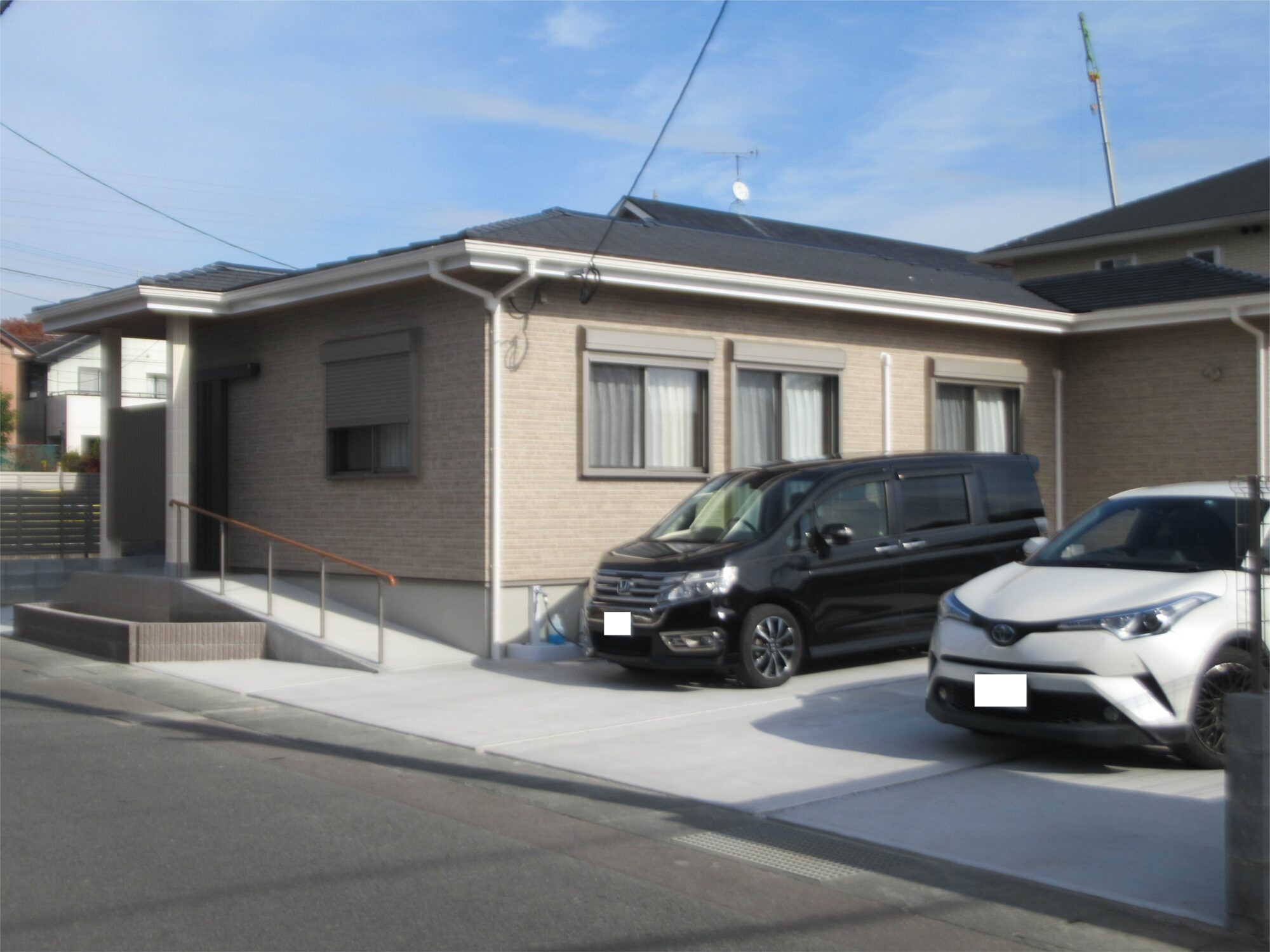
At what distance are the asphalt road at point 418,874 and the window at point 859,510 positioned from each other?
161 inches

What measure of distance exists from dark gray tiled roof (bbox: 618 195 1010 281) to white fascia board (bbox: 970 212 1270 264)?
0.71 meters

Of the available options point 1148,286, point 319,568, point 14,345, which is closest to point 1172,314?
point 1148,286

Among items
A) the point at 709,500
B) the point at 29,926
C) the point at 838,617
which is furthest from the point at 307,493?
the point at 29,926

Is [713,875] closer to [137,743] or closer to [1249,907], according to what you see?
[1249,907]

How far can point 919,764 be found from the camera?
7660mm

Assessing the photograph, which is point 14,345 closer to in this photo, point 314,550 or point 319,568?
point 319,568

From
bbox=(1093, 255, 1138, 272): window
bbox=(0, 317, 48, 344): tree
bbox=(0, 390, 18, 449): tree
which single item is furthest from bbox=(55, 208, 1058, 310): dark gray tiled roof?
bbox=(0, 317, 48, 344): tree

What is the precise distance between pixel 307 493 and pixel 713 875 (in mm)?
10408

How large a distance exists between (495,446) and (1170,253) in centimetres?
2066

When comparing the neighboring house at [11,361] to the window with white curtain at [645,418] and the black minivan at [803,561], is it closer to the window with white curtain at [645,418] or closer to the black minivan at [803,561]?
the window with white curtain at [645,418]

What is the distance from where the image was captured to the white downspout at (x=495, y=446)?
12.6 metres

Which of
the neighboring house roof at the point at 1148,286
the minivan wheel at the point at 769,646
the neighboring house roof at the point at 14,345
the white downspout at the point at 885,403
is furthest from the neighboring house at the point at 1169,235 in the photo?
the neighboring house roof at the point at 14,345

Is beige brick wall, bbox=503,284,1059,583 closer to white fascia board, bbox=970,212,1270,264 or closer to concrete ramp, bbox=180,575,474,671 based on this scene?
concrete ramp, bbox=180,575,474,671

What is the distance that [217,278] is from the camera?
17219 millimetres
